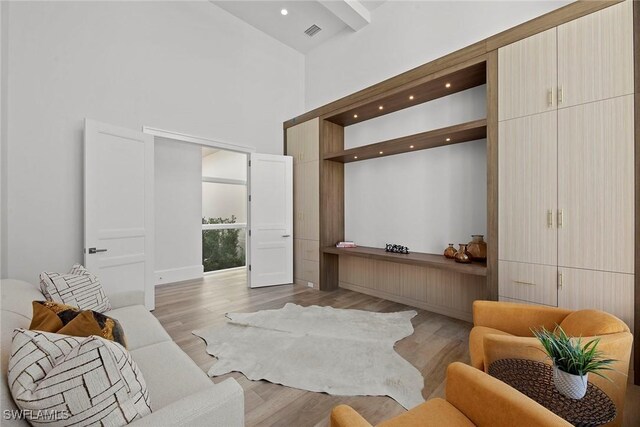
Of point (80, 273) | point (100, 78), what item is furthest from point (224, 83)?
point (80, 273)

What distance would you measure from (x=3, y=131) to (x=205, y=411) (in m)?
3.62

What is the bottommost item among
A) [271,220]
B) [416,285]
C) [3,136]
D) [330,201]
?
[416,285]

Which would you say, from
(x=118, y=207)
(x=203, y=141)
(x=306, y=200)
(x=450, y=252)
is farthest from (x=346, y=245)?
(x=118, y=207)

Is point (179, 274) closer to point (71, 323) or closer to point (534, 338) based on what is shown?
point (71, 323)

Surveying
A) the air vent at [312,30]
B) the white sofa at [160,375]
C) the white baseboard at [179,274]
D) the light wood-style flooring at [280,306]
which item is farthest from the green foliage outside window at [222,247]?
the air vent at [312,30]

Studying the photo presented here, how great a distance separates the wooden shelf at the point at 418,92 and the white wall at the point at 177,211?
295 cm

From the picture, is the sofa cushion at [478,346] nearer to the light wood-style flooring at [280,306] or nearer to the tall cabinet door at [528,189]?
the light wood-style flooring at [280,306]

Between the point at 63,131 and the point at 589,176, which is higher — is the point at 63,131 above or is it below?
above

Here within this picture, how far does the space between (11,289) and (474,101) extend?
4.65 meters

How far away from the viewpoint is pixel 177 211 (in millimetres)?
5293

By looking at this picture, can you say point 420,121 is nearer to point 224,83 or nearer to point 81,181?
point 224,83

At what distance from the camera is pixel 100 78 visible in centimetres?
337

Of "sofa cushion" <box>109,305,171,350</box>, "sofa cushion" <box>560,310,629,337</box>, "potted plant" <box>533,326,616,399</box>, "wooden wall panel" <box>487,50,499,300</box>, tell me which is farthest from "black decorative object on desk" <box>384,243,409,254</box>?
"sofa cushion" <box>109,305,171,350</box>

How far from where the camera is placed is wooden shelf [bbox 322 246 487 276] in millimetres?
Result: 2853
